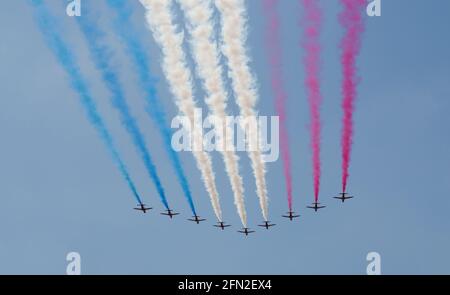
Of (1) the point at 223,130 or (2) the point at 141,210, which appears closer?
(1) the point at 223,130

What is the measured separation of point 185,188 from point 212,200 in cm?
311

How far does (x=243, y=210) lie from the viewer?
5438 centimetres

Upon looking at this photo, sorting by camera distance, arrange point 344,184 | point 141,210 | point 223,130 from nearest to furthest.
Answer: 1. point 223,130
2. point 344,184
3. point 141,210

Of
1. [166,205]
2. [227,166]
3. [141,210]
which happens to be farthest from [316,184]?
[141,210]

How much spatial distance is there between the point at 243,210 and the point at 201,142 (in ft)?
24.0

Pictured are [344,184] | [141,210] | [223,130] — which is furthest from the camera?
[141,210]

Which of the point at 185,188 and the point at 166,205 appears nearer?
the point at 185,188

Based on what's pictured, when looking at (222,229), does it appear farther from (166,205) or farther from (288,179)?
(288,179)

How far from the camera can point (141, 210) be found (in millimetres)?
58562

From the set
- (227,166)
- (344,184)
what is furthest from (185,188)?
(344,184)

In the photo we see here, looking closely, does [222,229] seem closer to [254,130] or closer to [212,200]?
[212,200]

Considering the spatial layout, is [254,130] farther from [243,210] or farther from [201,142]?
[243,210]

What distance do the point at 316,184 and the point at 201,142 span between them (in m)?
6.96

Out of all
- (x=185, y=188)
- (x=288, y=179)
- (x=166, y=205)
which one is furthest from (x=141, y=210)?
(x=288, y=179)
